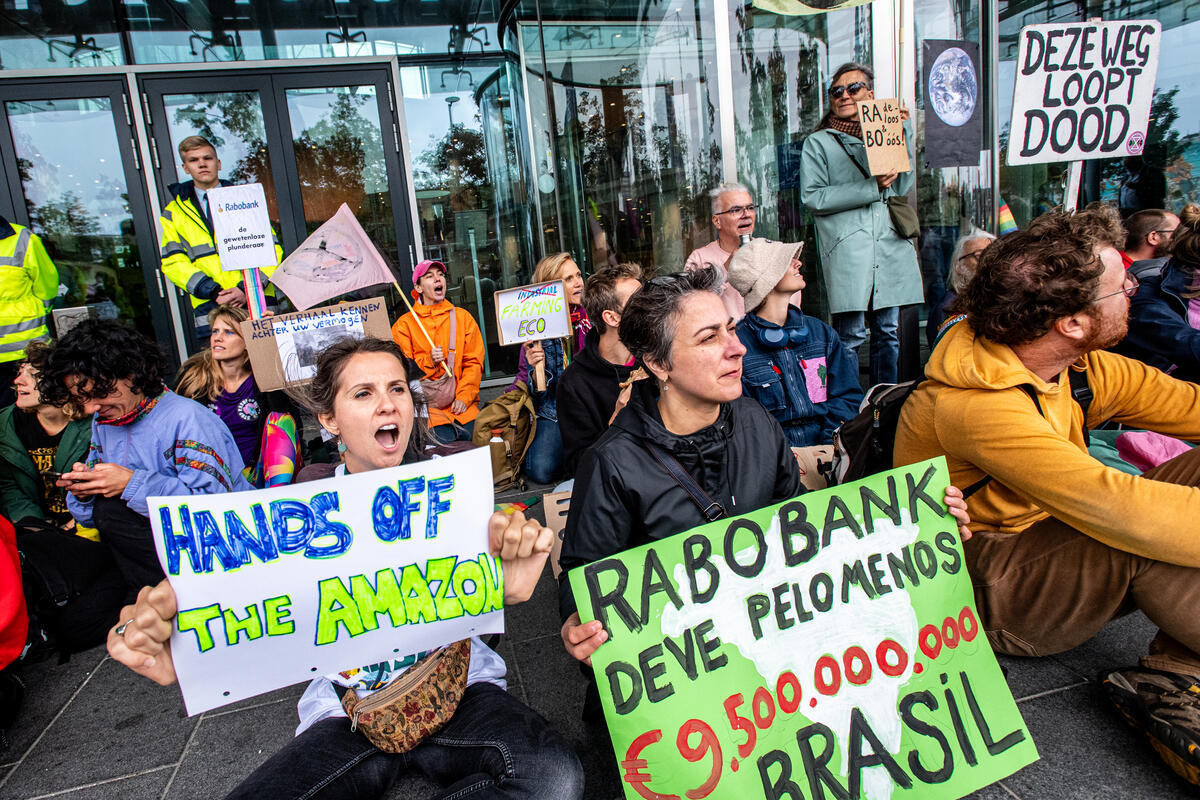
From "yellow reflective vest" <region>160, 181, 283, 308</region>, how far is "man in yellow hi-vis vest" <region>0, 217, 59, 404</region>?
0.87m

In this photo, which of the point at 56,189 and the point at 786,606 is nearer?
the point at 786,606

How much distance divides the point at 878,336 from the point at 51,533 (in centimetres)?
498

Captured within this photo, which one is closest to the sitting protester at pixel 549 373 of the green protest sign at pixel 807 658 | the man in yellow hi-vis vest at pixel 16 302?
the green protest sign at pixel 807 658

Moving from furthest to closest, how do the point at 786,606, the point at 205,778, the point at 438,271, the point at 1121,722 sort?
the point at 438,271 → the point at 205,778 → the point at 1121,722 → the point at 786,606

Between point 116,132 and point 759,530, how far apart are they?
741 centimetres

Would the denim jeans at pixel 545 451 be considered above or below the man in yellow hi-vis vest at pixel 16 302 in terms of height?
below

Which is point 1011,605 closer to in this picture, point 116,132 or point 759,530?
point 759,530

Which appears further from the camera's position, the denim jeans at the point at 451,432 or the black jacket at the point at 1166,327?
the denim jeans at the point at 451,432

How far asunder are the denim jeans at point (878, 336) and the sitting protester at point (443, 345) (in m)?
2.78

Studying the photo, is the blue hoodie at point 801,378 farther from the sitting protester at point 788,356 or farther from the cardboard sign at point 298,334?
the cardboard sign at point 298,334

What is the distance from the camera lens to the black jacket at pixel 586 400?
365 centimetres

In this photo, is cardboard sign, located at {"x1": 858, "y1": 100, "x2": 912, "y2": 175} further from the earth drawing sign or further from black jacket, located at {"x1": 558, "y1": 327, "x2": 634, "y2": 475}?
black jacket, located at {"x1": 558, "y1": 327, "x2": 634, "y2": 475}

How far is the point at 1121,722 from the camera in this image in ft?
6.99

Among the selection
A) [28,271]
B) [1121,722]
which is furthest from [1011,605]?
[28,271]
